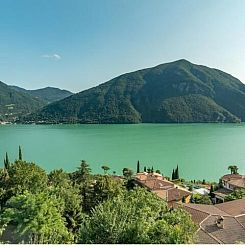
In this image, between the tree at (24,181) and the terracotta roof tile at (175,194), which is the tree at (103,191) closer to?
the tree at (24,181)

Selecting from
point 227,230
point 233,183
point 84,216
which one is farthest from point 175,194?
point 227,230

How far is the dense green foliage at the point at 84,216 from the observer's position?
7867 mm

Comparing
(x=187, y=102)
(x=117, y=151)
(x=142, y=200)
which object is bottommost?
(x=117, y=151)

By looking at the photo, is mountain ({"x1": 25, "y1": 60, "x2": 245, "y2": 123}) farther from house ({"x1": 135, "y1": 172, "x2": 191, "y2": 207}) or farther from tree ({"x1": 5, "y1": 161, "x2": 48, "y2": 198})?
tree ({"x1": 5, "y1": 161, "x2": 48, "y2": 198})

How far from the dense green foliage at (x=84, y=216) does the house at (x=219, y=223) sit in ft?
6.81

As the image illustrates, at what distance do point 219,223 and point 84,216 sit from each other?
6.63 metres

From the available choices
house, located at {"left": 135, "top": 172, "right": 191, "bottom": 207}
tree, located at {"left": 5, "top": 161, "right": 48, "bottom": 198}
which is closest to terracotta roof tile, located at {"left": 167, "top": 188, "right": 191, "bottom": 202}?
house, located at {"left": 135, "top": 172, "right": 191, "bottom": 207}

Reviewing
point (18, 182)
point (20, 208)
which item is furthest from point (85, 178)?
point (20, 208)

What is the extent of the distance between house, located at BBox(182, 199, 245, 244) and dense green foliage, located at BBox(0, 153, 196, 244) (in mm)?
2076

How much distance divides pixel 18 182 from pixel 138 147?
59.9 meters

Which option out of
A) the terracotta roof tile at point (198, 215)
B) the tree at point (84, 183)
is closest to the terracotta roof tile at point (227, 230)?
the terracotta roof tile at point (198, 215)

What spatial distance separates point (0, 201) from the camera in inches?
727

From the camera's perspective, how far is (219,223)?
14.0 m

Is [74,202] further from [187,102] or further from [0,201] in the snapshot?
[187,102]
